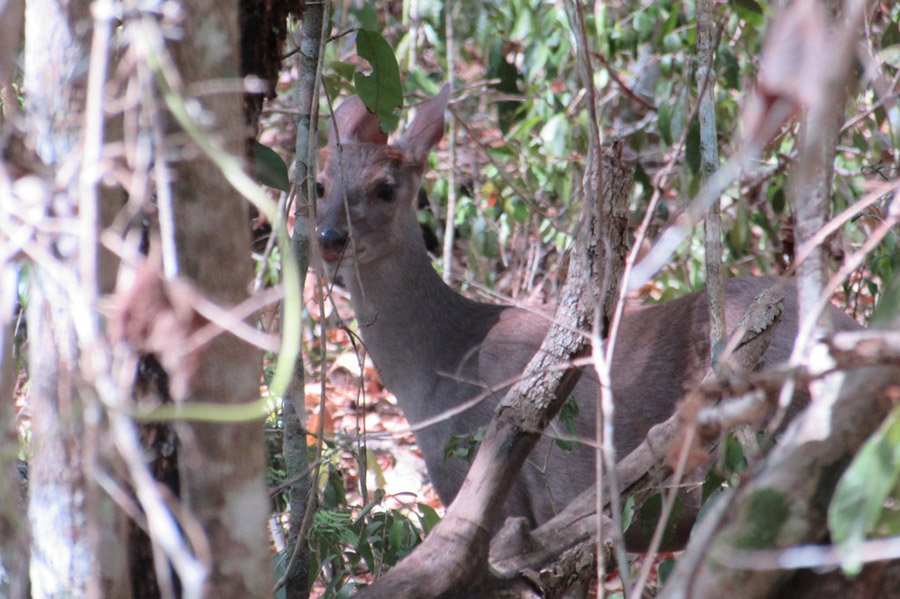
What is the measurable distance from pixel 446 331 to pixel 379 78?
1.79m

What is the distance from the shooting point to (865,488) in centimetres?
131

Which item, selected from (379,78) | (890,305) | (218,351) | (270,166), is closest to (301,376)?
(270,166)

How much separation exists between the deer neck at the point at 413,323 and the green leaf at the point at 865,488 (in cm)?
336

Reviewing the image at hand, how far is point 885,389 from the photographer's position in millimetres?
1632

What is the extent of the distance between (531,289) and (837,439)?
16.9ft

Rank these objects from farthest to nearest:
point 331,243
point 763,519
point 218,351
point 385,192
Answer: point 385,192 < point 331,243 < point 218,351 < point 763,519

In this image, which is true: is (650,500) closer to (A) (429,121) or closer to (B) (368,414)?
(A) (429,121)

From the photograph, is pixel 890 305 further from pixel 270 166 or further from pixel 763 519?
pixel 270 166

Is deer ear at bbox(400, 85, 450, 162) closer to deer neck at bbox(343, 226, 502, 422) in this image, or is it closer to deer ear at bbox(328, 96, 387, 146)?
deer ear at bbox(328, 96, 387, 146)

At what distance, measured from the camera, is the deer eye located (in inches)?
199

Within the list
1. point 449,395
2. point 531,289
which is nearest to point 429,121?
point 449,395

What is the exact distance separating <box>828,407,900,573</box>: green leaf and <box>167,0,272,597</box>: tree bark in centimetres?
87

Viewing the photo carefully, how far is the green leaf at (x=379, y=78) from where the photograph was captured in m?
3.27

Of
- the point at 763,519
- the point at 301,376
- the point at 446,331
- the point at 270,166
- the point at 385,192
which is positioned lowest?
the point at 763,519
